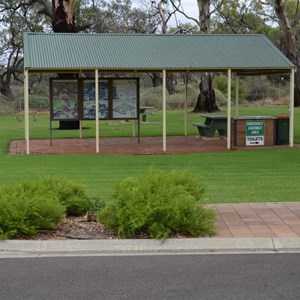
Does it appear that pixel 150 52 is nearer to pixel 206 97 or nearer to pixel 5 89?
pixel 206 97

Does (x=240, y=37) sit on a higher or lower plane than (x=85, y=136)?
higher

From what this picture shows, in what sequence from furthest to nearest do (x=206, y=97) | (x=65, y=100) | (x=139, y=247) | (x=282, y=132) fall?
(x=206, y=97) < (x=65, y=100) < (x=282, y=132) < (x=139, y=247)

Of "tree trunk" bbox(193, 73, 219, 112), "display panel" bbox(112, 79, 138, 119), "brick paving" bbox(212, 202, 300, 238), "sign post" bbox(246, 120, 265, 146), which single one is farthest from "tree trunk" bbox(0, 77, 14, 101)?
"brick paving" bbox(212, 202, 300, 238)

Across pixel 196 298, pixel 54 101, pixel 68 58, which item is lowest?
pixel 196 298

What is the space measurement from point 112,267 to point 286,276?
192 centimetres

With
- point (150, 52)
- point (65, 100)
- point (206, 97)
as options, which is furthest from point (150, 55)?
point (206, 97)

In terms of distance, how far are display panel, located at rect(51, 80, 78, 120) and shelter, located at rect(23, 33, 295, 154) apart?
1.06 m

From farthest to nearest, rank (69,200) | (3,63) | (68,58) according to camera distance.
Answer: (3,63), (68,58), (69,200)

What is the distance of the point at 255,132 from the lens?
20.7 meters

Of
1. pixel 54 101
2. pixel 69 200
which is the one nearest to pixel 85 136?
pixel 54 101

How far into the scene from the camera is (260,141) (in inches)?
821

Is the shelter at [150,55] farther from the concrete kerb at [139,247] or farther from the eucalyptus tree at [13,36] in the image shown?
the eucalyptus tree at [13,36]

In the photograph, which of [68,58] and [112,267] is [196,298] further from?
[68,58]

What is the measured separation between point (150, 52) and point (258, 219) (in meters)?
12.3
